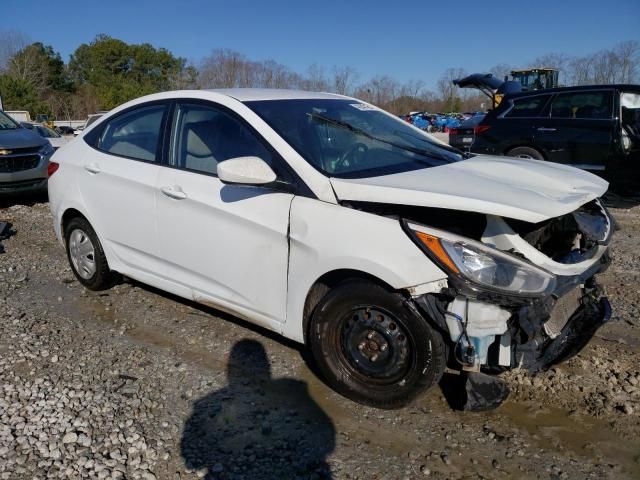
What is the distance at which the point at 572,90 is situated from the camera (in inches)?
332

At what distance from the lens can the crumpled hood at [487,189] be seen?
2.53 m

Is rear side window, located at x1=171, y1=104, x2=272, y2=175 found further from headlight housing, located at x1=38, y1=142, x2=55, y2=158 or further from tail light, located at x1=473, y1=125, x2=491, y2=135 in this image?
tail light, located at x1=473, y1=125, x2=491, y2=135

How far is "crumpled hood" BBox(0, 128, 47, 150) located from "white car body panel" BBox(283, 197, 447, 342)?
7559 millimetres

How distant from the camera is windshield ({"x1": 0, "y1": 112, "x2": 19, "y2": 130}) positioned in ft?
31.0

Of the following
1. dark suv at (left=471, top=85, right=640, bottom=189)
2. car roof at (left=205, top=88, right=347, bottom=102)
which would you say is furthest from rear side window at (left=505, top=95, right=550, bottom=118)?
car roof at (left=205, top=88, right=347, bottom=102)

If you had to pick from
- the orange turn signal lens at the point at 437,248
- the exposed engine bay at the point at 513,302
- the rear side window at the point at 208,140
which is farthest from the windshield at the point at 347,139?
the orange turn signal lens at the point at 437,248

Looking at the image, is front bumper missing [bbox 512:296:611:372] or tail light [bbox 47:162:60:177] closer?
front bumper missing [bbox 512:296:611:372]

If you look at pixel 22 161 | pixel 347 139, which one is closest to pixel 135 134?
pixel 347 139

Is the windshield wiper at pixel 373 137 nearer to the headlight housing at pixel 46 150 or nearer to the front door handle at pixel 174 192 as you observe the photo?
the front door handle at pixel 174 192

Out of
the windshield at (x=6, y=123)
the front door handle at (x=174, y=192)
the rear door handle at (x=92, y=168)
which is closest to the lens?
the front door handle at (x=174, y=192)

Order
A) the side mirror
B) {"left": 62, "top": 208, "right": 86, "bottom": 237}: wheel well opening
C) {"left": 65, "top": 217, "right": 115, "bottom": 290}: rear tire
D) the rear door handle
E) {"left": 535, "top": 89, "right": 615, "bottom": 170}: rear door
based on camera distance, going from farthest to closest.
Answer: {"left": 535, "top": 89, "right": 615, "bottom": 170}: rear door
{"left": 62, "top": 208, "right": 86, "bottom": 237}: wheel well opening
{"left": 65, "top": 217, "right": 115, "bottom": 290}: rear tire
the rear door handle
the side mirror

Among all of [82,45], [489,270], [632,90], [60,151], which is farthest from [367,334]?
[82,45]

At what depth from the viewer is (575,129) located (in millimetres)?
8164

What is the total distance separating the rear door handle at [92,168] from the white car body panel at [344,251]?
206 centimetres
